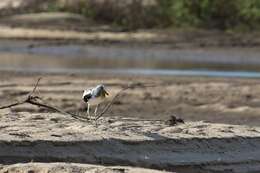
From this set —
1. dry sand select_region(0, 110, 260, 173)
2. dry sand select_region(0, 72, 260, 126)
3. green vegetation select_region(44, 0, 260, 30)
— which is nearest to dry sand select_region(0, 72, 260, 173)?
dry sand select_region(0, 110, 260, 173)

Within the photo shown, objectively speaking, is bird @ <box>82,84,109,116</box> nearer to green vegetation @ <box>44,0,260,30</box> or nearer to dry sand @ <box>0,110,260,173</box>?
dry sand @ <box>0,110,260,173</box>

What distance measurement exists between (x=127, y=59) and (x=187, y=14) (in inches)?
280

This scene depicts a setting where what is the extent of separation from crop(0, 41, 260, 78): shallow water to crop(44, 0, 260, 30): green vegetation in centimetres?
379

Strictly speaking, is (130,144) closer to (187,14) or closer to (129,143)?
(129,143)

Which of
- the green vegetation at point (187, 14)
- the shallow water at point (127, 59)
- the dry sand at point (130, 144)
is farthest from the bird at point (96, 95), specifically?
the green vegetation at point (187, 14)

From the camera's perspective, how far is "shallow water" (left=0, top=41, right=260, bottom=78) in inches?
754

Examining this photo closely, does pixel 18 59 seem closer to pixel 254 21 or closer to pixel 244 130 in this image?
pixel 254 21

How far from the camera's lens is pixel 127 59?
22.4 metres

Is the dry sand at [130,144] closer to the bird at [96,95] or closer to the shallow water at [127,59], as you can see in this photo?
the bird at [96,95]

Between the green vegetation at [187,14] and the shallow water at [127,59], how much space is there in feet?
12.4

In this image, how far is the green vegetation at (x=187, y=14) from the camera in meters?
28.8

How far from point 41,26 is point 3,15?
10.0 feet

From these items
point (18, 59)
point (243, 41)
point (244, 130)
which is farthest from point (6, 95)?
point (243, 41)

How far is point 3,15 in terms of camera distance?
31078 mm
